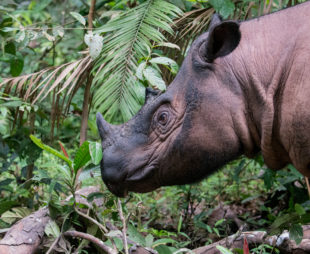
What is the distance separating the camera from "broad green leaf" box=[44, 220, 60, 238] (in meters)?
3.34

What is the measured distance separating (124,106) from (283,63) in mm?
1304

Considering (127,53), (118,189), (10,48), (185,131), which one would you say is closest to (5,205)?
(118,189)

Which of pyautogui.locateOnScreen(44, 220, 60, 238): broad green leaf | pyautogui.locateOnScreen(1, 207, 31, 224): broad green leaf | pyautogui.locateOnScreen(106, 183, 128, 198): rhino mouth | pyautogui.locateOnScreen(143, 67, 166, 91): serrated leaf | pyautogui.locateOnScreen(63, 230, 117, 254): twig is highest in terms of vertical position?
pyautogui.locateOnScreen(143, 67, 166, 91): serrated leaf

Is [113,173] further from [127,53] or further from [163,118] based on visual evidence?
[127,53]

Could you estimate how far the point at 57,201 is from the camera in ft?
11.7

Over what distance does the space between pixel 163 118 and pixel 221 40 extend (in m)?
0.58

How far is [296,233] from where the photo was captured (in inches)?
127

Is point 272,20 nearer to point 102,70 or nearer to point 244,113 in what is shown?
point 244,113

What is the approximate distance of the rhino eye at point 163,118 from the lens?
330 centimetres

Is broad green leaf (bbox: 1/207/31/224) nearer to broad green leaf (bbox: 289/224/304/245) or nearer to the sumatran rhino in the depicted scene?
the sumatran rhino

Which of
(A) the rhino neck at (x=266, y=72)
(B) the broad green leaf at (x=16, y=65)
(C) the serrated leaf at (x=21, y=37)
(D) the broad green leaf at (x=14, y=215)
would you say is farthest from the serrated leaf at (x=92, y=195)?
(B) the broad green leaf at (x=16, y=65)

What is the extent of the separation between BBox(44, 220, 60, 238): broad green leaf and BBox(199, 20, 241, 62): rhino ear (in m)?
1.38

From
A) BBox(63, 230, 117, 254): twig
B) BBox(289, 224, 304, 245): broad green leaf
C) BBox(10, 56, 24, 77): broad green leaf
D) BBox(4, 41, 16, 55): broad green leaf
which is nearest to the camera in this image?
BBox(63, 230, 117, 254): twig

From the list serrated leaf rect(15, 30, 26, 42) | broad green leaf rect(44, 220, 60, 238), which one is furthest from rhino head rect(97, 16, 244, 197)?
serrated leaf rect(15, 30, 26, 42)
